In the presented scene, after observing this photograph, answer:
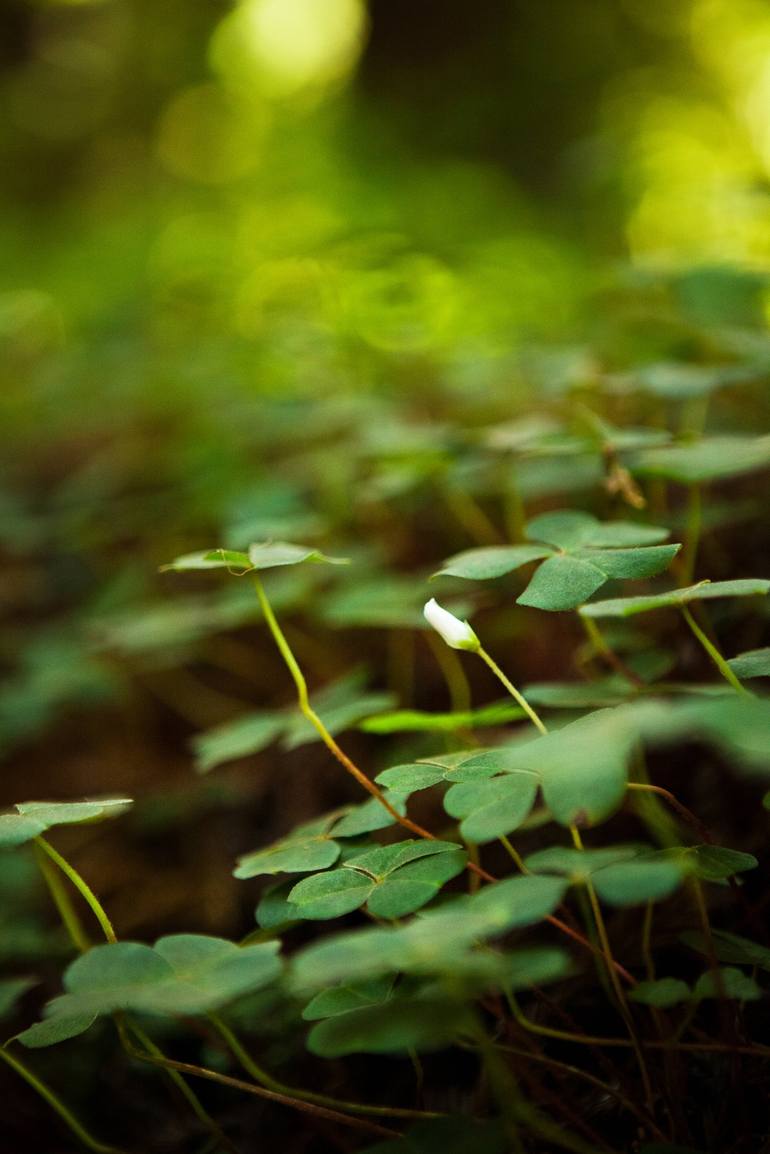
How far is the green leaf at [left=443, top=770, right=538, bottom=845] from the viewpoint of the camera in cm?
62

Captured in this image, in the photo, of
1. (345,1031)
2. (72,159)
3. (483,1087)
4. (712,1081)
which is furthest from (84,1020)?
(72,159)

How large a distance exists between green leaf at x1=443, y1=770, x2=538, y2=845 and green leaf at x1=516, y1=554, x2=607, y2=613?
0.50ft

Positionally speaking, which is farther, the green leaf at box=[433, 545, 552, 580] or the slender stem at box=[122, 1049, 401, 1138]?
the green leaf at box=[433, 545, 552, 580]

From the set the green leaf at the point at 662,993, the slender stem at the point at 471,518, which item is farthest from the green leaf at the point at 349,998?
the slender stem at the point at 471,518

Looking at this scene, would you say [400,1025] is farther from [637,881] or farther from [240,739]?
[240,739]

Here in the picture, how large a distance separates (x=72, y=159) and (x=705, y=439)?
6344mm

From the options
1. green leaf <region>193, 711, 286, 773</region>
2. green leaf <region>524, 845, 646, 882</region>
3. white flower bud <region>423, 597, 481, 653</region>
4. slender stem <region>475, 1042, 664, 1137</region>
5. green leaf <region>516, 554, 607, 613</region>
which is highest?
green leaf <region>516, 554, 607, 613</region>

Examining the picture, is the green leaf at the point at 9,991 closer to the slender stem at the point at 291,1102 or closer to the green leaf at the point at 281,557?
the slender stem at the point at 291,1102

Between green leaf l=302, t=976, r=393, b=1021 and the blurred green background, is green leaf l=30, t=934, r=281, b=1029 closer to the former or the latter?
green leaf l=302, t=976, r=393, b=1021

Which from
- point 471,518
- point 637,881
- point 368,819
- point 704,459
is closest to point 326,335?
point 471,518

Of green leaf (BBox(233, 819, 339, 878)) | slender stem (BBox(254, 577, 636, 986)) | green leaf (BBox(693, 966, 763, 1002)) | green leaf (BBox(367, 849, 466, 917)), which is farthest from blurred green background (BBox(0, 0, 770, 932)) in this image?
green leaf (BBox(693, 966, 763, 1002))

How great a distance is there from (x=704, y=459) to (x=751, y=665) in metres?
0.34

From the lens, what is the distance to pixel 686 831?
3.18 ft

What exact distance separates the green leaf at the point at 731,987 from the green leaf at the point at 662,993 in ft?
0.06
